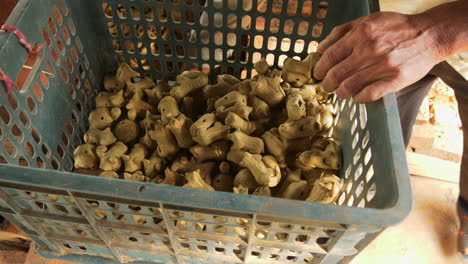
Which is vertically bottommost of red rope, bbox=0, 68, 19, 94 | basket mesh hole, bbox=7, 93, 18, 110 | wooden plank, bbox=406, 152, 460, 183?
wooden plank, bbox=406, 152, 460, 183

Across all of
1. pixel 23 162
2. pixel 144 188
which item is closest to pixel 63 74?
pixel 23 162

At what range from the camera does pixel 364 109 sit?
820 mm

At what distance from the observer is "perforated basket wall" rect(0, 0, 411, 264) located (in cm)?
57

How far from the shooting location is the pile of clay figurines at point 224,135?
0.85 m

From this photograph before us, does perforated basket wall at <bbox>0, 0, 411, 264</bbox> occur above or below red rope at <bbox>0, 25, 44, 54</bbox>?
below

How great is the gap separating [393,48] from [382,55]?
25 millimetres

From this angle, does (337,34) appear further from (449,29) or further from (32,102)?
(32,102)

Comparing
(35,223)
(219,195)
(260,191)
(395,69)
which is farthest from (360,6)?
(35,223)

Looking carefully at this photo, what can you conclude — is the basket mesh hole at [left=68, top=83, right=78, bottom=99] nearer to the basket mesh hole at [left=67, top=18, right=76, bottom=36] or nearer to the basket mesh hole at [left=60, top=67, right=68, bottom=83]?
the basket mesh hole at [left=60, top=67, right=68, bottom=83]

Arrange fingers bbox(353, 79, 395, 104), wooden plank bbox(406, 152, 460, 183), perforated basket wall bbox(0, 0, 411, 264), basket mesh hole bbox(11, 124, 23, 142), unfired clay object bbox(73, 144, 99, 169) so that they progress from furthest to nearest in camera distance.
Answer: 1. wooden plank bbox(406, 152, 460, 183)
2. unfired clay object bbox(73, 144, 99, 169)
3. basket mesh hole bbox(11, 124, 23, 142)
4. fingers bbox(353, 79, 395, 104)
5. perforated basket wall bbox(0, 0, 411, 264)

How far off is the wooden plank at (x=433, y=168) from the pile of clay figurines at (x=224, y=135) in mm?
543

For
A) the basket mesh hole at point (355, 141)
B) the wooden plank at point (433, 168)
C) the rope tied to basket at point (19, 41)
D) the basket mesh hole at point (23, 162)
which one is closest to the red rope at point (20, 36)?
the rope tied to basket at point (19, 41)

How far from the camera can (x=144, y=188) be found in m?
0.56

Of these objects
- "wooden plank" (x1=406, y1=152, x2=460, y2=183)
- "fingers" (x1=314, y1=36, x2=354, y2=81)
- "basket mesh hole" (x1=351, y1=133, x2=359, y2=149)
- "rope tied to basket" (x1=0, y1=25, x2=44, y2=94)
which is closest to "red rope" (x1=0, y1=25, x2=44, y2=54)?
"rope tied to basket" (x1=0, y1=25, x2=44, y2=94)
